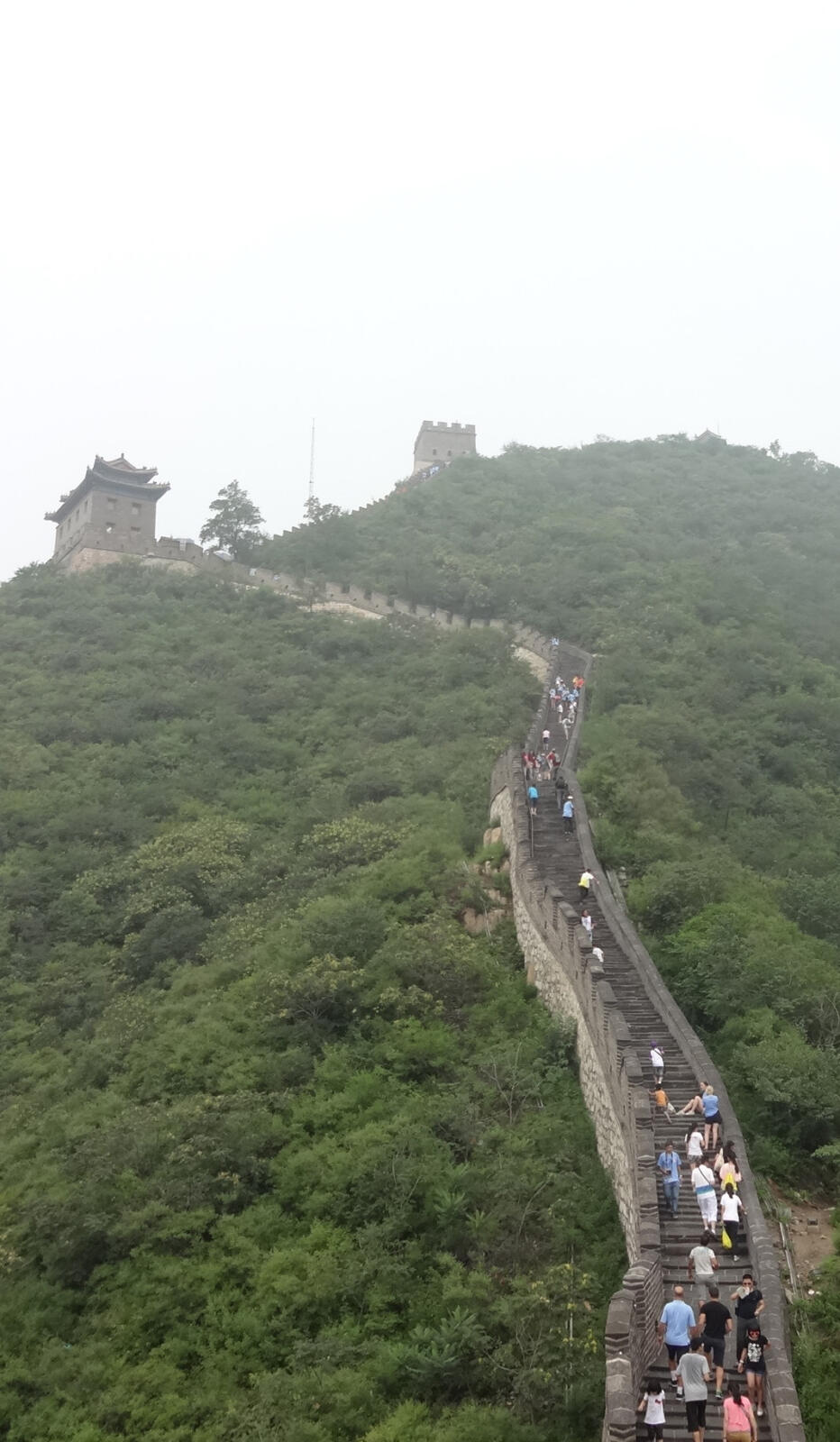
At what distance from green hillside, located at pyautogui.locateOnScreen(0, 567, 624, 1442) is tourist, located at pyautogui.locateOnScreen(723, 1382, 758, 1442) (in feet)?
7.91

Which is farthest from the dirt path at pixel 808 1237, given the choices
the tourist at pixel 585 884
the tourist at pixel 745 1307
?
the tourist at pixel 585 884

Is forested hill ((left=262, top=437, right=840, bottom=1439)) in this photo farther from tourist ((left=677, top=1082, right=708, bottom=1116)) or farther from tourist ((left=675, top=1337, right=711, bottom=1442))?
tourist ((left=675, top=1337, right=711, bottom=1442))

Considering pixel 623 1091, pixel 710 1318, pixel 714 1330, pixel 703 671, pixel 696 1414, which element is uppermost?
pixel 703 671

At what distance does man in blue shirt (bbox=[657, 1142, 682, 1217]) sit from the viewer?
11.9m

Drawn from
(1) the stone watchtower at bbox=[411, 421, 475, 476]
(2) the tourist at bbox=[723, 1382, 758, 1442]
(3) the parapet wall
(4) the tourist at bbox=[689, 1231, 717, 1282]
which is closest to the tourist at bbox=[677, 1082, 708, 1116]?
(3) the parapet wall

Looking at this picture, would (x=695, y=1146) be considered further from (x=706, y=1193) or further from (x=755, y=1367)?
(x=755, y=1367)

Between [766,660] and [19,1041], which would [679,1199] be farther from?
[766,660]

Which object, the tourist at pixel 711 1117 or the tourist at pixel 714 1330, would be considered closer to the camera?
the tourist at pixel 714 1330

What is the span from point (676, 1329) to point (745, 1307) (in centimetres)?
70

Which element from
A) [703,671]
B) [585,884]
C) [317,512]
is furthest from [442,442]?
[585,884]

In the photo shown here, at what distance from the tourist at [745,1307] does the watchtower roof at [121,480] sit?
49.5 meters

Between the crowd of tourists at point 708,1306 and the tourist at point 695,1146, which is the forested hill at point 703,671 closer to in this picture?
the crowd of tourists at point 708,1306

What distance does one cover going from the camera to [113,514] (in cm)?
5384

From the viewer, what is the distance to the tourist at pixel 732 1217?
36.7ft
